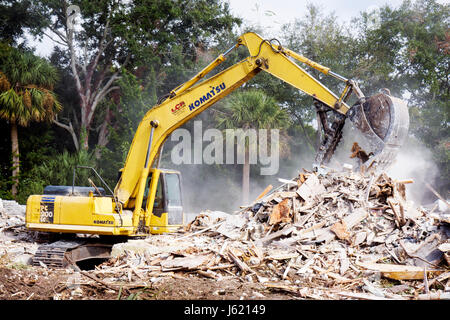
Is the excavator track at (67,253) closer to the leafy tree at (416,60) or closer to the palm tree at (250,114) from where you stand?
the palm tree at (250,114)

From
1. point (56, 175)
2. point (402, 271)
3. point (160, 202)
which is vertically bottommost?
point (402, 271)

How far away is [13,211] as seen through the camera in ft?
45.1

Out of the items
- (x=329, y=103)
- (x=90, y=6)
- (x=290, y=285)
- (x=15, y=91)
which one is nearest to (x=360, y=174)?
(x=329, y=103)

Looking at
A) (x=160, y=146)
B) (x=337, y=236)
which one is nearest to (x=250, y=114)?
(x=160, y=146)

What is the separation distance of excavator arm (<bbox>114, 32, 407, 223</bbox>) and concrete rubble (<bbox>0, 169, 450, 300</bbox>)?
124 centimetres

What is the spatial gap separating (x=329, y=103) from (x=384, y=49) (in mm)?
19688

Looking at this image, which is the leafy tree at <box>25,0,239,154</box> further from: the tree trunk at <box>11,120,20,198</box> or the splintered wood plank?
the splintered wood plank

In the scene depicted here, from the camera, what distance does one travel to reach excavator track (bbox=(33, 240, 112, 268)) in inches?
322

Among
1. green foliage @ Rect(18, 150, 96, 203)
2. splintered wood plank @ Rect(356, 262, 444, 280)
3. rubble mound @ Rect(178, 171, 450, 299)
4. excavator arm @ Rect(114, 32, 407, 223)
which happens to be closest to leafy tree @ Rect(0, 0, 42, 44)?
green foliage @ Rect(18, 150, 96, 203)

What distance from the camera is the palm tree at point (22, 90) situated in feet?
64.5

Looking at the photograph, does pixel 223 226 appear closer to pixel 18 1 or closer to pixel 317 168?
pixel 317 168

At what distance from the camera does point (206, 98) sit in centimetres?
938

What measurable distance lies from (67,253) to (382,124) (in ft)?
21.6

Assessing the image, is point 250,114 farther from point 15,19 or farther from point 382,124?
point 15,19
